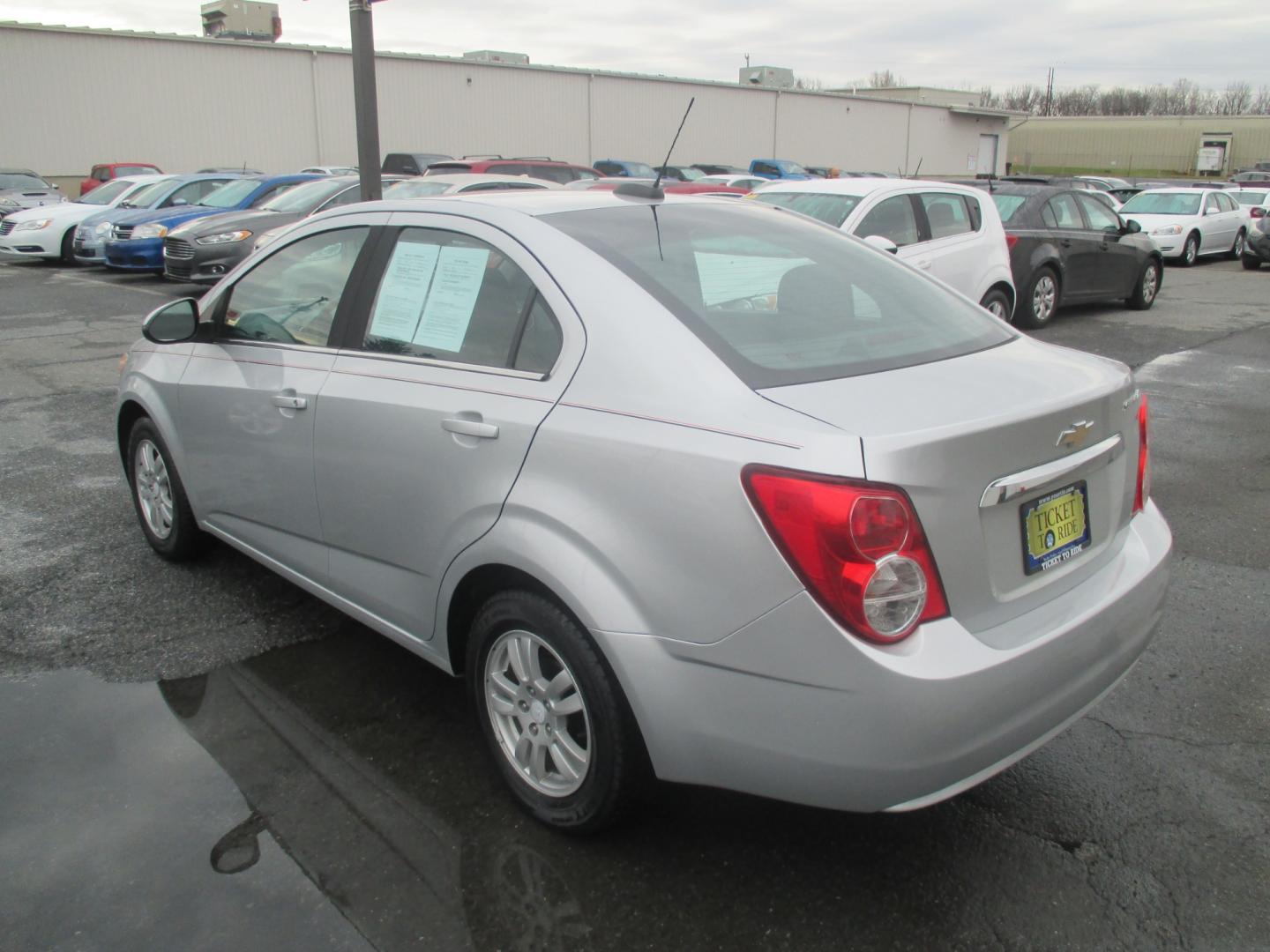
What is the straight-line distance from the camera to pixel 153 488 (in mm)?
4676

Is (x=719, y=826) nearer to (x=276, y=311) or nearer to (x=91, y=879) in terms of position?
(x=91, y=879)

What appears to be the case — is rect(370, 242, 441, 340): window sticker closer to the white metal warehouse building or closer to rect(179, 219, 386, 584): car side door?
rect(179, 219, 386, 584): car side door

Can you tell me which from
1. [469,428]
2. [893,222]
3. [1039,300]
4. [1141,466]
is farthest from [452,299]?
[1039,300]

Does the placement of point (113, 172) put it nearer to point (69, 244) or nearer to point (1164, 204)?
point (69, 244)

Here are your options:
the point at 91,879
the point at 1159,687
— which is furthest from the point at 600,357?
the point at 1159,687

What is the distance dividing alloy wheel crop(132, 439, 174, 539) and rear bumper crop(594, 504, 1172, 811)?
292 centimetres

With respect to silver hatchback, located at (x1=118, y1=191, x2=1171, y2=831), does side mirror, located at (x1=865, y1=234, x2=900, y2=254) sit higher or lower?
higher

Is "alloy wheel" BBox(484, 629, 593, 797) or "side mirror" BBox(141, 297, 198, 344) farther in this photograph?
"side mirror" BBox(141, 297, 198, 344)

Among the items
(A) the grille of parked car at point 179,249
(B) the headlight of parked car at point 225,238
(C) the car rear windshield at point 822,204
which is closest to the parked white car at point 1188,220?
(C) the car rear windshield at point 822,204

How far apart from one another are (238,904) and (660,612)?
1.26m

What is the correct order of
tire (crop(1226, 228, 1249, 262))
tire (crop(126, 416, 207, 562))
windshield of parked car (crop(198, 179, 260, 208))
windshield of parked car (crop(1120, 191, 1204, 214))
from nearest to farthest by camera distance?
tire (crop(126, 416, 207, 562)) → windshield of parked car (crop(198, 179, 260, 208)) → windshield of parked car (crop(1120, 191, 1204, 214)) → tire (crop(1226, 228, 1249, 262))

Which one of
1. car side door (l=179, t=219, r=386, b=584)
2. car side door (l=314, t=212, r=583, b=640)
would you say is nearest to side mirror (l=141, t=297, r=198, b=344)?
car side door (l=179, t=219, r=386, b=584)

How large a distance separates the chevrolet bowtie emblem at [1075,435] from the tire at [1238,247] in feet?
68.2

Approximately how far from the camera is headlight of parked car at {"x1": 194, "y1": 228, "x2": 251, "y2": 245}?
13.6 meters
